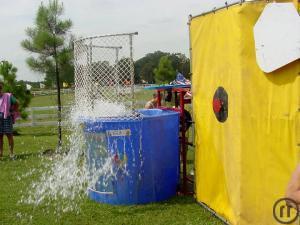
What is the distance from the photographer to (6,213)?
20.5 feet

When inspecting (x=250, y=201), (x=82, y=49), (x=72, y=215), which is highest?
(x=82, y=49)

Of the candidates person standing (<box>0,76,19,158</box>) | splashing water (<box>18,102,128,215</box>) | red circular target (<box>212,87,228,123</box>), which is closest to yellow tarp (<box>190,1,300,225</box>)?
red circular target (<box>212,87,228,123</box>)

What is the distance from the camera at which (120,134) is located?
6.18 m

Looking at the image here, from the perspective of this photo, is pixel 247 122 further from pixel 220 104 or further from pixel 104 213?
pixel 104 213

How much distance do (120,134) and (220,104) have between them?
151 centimetres

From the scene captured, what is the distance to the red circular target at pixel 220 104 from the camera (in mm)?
5219

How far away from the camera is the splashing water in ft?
20.9

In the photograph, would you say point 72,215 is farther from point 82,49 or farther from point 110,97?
point 82,49

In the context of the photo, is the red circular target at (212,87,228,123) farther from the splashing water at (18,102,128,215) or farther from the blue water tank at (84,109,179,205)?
the splashing water at (18,102,128,215)

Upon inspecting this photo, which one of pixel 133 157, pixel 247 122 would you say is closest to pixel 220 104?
pixel 247 122

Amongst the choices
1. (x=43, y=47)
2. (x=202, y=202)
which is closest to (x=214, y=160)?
(x=202, y=202)

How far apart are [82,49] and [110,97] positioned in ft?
2.74

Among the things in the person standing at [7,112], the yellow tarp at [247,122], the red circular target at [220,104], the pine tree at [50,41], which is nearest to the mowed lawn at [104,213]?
→ the yellow tarp at [247,122]

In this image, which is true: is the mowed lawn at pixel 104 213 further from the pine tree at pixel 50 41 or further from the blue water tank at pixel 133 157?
the pine tree at pixel 50 41
